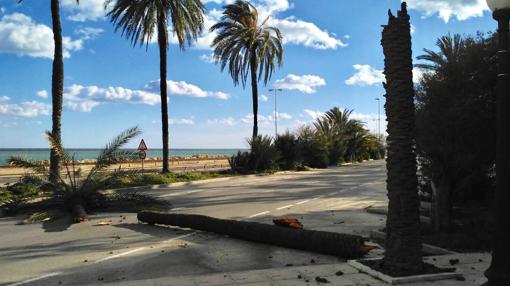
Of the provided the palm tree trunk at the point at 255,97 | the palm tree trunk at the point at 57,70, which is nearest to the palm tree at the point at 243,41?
the palm tree trunk at the point at 255,97

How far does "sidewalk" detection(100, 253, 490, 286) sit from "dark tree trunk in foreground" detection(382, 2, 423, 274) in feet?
1.60

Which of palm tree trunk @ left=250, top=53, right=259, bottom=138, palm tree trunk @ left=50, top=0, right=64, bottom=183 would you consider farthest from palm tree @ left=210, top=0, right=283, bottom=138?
palm tree trunk @ left=50, top=0, right=64, bottom=183

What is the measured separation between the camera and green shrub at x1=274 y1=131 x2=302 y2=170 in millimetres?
38969

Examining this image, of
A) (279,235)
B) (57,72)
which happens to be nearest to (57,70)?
(57,72)

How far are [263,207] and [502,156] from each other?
10.6 m

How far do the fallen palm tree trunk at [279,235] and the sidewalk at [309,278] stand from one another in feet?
2.70

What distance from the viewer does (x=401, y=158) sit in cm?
688

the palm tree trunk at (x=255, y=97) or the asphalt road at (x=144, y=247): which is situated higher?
the palm tree trunk at (x=255, y=97)

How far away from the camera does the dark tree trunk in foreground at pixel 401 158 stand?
685 centimetres

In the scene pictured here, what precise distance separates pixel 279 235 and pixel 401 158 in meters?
3.22

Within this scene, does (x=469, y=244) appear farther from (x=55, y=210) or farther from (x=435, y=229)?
(x=55, y=210)

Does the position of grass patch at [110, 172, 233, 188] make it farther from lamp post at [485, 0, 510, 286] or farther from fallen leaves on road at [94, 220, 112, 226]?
lamp post at [485, 0, 510, 286]

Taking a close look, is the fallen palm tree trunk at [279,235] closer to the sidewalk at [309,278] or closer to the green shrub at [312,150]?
the sidewalk at [309,278]

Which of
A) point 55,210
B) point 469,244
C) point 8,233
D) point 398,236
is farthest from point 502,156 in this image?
point 55,210
